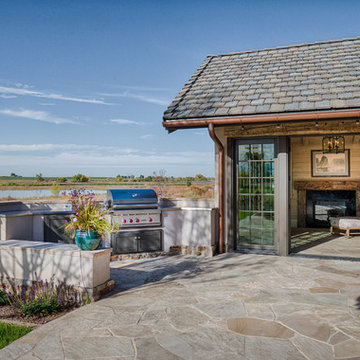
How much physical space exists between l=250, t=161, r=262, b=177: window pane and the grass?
459 cm

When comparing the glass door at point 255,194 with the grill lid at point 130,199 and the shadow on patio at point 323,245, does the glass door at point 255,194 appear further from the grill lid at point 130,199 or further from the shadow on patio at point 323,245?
the grill lid at point 130,199

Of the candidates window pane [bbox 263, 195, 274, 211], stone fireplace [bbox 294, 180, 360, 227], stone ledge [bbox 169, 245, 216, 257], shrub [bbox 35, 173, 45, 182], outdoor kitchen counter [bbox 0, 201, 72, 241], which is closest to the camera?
outdoor kitchen counter [bbox 0, 201, 72, 241]

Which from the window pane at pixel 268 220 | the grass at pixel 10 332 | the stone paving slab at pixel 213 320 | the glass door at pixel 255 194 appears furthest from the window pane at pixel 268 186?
the grass at pixel 10 332

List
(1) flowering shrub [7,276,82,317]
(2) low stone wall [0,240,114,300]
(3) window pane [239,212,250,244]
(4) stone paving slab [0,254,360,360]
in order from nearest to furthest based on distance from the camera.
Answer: (4) stone paving slab [0,254,360,360] → (1) flowering shrub [7,276,82,317] → (2) low stone wall [0,240,114,300] → (3) window pane [239,212,250,244]

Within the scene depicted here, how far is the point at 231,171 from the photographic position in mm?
6359

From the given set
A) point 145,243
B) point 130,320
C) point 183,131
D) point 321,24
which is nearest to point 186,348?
point 130,320

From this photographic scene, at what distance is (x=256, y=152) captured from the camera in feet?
20.6

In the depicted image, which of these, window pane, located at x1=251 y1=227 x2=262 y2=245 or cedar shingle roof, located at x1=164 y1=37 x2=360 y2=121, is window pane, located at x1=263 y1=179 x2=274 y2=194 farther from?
cedar shingle roof, located at x1=164 y1=37 x2=360 y2=121

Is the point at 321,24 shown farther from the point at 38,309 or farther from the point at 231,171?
the point at 38,309

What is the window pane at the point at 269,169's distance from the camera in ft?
20.2

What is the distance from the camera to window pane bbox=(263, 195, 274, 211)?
616cm

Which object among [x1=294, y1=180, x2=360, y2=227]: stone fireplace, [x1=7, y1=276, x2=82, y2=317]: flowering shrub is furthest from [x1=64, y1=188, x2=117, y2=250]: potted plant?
[x1=294, y1=180, x2=360, y2=227]: stone fireplace

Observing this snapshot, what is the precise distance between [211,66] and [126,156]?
1137 inches

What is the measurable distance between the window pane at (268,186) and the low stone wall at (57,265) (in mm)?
3438
